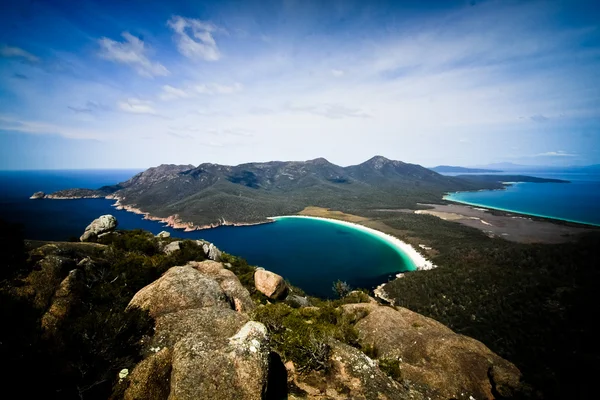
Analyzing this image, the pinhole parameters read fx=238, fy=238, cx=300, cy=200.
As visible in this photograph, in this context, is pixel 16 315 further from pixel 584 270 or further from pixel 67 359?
pixel 584 270

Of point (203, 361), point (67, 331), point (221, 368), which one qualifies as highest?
point (67, 331)

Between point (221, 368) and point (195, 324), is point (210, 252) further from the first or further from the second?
point (221, 368)

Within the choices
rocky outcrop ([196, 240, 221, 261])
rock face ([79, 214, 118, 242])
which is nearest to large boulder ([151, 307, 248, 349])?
rocky outcrop ([196, 240, 221, 261])

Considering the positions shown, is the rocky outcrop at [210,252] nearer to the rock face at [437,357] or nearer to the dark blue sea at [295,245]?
the rock face at [437,357]

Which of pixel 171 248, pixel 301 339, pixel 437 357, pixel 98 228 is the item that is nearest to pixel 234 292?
pixel 301 339

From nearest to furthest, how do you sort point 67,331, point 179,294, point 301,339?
point 67,331
point 301,339
point 179,294

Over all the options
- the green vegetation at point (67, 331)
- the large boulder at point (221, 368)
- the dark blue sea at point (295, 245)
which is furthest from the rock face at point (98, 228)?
the dark blue sea at point (295, 245)
